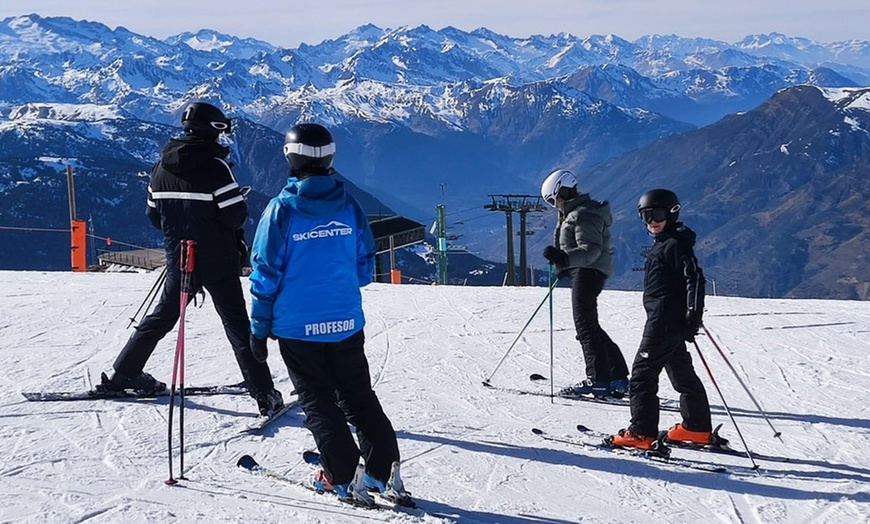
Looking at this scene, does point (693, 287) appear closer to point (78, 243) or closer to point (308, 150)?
point (308, 150)

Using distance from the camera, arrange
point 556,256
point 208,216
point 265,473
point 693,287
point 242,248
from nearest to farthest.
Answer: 1. point 265,473
2. point 693,287
3. point 208,216
4. point 242,248
5. point 556,256

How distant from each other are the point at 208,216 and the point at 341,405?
1715mm

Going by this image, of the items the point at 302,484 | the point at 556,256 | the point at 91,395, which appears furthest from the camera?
the point at 91,395

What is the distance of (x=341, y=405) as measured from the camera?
175 inches

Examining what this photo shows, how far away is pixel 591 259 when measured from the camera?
642 cm

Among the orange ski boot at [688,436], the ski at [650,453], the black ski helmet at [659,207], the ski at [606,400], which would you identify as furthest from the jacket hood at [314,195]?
the ski at [606,400]

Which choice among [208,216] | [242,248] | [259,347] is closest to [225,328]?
[242,248]

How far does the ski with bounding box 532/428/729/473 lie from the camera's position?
5133 mm

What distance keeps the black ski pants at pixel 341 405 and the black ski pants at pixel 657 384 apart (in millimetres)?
1819

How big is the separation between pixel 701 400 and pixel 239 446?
306 cm

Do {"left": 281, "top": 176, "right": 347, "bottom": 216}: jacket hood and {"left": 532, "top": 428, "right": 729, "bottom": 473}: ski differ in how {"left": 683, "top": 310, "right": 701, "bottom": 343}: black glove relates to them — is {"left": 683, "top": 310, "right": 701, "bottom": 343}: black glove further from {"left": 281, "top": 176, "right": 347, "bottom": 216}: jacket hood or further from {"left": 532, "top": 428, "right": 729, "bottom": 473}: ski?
{"left": 281, "top": 176, "right": 347, "bottom": 216}: jacket hood

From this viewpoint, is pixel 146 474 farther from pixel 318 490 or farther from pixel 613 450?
pixel 613 450

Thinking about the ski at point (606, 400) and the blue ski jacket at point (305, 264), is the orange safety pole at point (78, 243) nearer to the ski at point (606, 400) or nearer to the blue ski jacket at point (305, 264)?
the ski at point (606, 400)

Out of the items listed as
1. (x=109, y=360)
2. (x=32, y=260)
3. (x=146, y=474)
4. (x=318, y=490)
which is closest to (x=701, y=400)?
(x=318, y=490)
